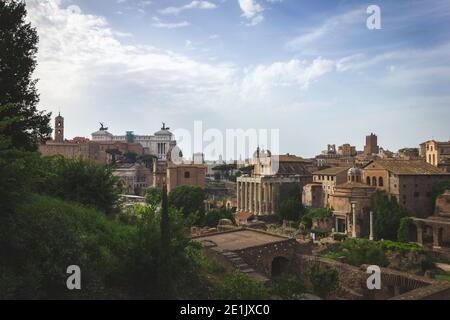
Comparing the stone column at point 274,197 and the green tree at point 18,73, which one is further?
the stone column at point 274,197

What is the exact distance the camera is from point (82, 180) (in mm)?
14922

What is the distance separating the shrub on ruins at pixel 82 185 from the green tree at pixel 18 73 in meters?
1.36

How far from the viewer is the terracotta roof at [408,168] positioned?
35.2 metres

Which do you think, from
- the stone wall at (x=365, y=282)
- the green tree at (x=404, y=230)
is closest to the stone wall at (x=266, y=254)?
the stone wall at (x=365, y=282)

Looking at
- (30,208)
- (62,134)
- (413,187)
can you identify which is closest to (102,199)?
(30,208)

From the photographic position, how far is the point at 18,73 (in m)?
13.6

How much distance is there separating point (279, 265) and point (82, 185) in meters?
8.05

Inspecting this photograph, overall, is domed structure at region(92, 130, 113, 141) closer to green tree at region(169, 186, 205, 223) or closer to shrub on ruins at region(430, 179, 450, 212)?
green tree at region(169, 186, 205, 223)

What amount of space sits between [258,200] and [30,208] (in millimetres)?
43096

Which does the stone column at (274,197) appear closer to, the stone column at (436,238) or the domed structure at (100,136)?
the stone column at (436,238)

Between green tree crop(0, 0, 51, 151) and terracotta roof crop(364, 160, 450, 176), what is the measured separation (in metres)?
29.8

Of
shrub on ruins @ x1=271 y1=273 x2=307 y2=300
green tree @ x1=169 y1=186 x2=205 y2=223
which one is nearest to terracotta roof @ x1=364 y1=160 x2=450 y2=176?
green tree @ x1=169 y1=186 x2=205 y2=223

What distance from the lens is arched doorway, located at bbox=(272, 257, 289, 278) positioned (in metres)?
15.5
